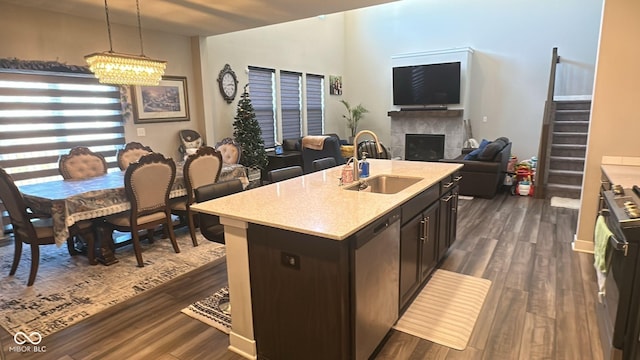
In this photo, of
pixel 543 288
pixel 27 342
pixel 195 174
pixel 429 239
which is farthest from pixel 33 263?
pixel 543 288

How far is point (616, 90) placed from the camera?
11.5 feet

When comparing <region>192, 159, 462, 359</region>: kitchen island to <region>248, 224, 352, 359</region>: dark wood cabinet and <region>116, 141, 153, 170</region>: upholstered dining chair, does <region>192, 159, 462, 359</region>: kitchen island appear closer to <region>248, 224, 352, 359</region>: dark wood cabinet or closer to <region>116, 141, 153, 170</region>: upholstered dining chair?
<region>248, 224, 352, 359</region>: dark wood cabinet

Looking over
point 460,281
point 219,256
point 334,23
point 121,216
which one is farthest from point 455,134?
point 121,216

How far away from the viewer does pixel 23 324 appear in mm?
2635

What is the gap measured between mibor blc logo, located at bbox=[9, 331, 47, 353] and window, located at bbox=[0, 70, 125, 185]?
8.86ft

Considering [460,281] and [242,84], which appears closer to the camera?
[460,281]

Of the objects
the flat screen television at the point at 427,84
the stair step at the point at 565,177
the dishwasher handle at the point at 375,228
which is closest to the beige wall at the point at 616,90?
the dishwasher handle at the point at 375,228

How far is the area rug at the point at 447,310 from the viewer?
245cm

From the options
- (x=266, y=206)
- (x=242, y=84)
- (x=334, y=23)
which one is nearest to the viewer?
(x=266, y=206)

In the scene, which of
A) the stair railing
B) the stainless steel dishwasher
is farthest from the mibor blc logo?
the stair railing

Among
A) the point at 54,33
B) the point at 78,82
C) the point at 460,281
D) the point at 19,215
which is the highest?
the point at 54,33

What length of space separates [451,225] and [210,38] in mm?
5311

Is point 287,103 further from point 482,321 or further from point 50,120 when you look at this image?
point 482,321

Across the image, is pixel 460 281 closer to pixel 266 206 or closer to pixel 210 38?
pixel 266 206
